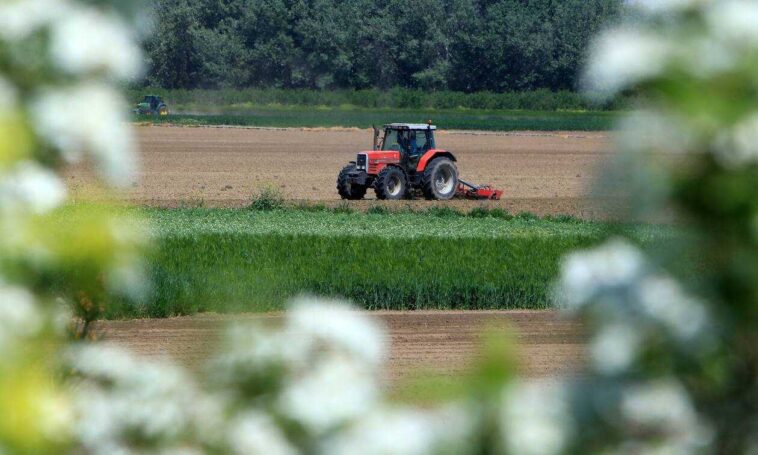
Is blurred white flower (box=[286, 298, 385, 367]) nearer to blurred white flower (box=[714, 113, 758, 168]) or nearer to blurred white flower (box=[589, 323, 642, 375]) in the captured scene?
blurred white flower (box=[589, 323, 642, 375])

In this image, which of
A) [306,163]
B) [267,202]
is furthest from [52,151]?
[306,163]

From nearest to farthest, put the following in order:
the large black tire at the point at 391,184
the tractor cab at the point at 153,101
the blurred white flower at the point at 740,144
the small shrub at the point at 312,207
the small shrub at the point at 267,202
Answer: the blurred white flower at the point at 740,144 < the small shrub at the point at 312,207 < the small shrub at the point at 267,202 < the large black tire at the point at 391,184 < the tractor cab at the point at 153,101

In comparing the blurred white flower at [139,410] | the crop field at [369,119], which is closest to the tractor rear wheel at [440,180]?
the blurred white flower at [139,410]

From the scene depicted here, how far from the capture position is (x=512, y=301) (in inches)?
560

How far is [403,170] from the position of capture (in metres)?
27.2

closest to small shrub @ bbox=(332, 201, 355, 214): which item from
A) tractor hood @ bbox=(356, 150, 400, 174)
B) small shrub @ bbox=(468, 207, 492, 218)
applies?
tractor hood @ bbox=(356, 150, 400, 174)

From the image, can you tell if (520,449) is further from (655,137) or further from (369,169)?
(369,169)

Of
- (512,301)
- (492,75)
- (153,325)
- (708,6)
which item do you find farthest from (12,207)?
(492,75)

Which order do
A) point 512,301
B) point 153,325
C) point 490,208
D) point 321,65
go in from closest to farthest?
point 153,325, point 512,301, point 490,208, point 321,65

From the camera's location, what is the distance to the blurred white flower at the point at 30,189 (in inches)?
40.2

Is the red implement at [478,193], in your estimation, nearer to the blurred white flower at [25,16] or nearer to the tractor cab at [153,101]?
the blurred white flower at [25,16]

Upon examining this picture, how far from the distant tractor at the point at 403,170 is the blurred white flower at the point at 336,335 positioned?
2528 cm

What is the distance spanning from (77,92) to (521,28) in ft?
282

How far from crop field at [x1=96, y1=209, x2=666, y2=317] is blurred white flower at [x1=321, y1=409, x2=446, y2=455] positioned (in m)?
8.11
